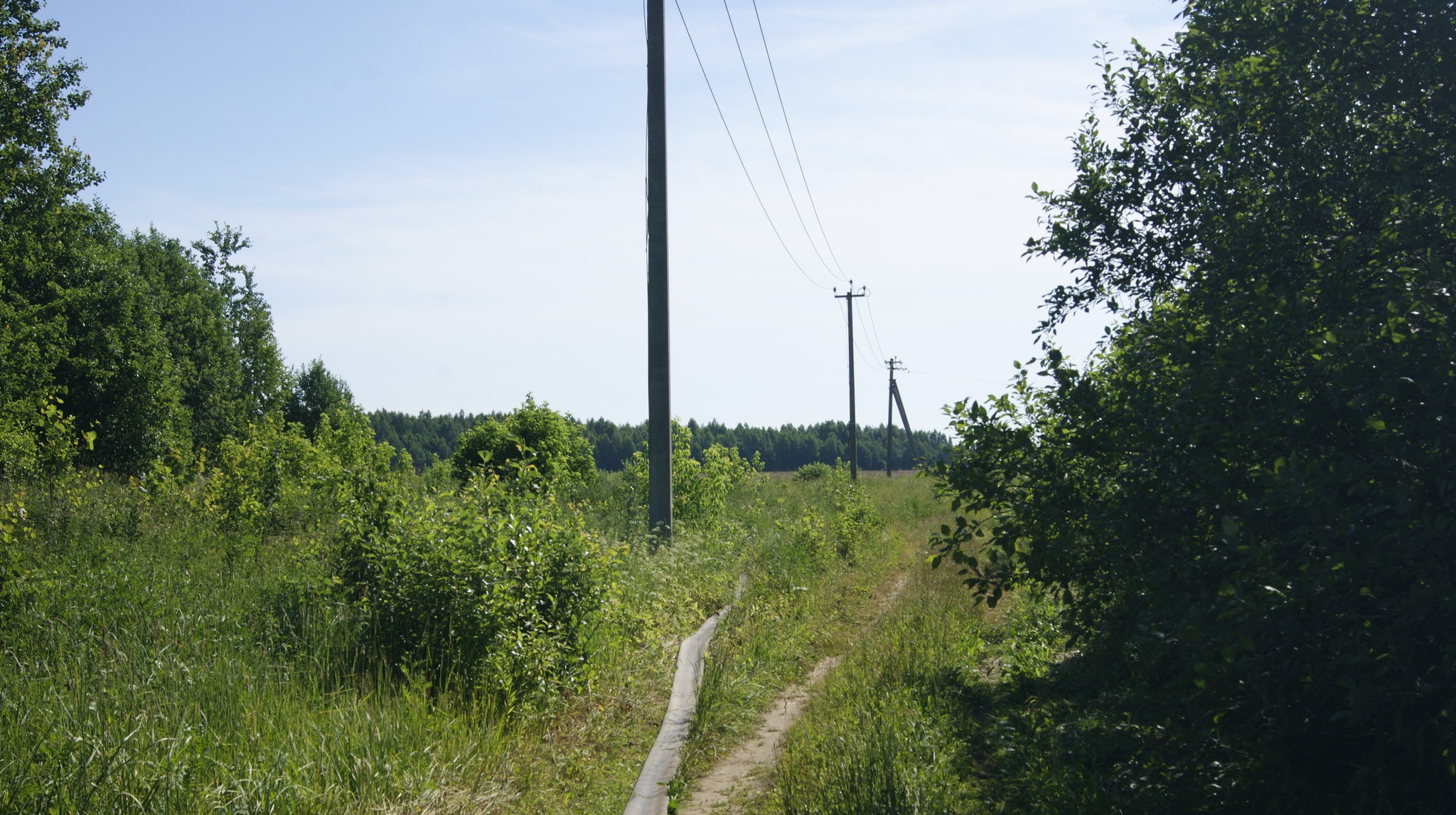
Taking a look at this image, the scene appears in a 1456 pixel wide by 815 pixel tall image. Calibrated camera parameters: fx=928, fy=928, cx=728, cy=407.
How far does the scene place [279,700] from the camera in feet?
17.7

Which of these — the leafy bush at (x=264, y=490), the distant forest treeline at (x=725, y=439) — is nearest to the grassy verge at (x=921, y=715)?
the leafy bush at (x=264, y=490)

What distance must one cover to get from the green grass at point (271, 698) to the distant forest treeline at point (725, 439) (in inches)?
3095

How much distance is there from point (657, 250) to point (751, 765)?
21.8 ft

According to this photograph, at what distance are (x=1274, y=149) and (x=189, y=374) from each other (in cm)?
4451

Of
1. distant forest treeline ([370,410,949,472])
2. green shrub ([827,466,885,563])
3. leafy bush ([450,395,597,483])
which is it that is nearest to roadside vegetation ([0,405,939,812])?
green shrub ([827,466,885,563])

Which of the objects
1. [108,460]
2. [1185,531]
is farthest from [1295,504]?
[108,460]

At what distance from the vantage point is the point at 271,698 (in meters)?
5.32

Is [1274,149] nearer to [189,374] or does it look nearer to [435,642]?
[435,642]

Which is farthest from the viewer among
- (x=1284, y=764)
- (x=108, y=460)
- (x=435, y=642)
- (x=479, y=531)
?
(x=108, y=460)

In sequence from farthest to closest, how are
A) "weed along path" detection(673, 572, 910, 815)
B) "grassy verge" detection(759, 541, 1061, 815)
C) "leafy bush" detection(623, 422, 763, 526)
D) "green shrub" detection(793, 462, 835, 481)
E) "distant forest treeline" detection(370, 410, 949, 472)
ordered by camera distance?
"distant forest treeline" detection(370, 410, 949, 472), "green shrub" detection(793, 462, 835, 481), "leafy bush" detection(623, 422, 763, 526), "weed along path" detection(673, 572, 910, 815), "grassy verge" detection(759, 541, 1061, 815)

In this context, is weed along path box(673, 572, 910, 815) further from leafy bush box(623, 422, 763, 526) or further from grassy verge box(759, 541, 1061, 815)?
leafy bush box(623, 422, 763, 526)

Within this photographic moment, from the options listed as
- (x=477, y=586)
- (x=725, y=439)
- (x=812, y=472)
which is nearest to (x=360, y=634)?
(x=477, y=586)

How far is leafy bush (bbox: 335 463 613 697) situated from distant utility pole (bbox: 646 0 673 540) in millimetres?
3702

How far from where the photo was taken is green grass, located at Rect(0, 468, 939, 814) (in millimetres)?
4336
